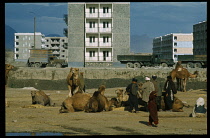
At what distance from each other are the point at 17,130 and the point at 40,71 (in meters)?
47.9

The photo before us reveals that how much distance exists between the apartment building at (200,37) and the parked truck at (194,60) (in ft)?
178

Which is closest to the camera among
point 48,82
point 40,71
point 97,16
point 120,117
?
point 120,117

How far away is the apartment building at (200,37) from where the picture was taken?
126088 mm

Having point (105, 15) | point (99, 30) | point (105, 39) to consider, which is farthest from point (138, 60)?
point (105, 15)

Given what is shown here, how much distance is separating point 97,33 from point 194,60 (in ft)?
59.6

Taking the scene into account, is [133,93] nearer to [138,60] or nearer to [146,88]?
[146,88]

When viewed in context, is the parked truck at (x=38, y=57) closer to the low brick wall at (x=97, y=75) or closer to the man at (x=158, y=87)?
the low brick wall at (x=97, y=75)

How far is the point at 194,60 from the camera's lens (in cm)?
7088

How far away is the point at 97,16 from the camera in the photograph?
2918 inches

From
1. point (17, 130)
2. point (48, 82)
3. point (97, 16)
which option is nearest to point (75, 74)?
point (17, 130)

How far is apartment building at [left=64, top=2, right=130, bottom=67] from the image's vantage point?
73688 millimetres

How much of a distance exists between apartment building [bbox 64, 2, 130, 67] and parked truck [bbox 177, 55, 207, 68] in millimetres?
10332

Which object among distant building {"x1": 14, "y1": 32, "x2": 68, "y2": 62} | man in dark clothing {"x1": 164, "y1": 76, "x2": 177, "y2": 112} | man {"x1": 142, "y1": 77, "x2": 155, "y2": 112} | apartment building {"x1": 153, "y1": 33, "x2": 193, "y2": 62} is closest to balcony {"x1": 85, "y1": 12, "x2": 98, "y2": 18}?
man in dark clothing {"x1": 164, "y1": 76, "x2": 177, "y2": 112}

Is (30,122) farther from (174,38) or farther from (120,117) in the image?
(174,38)
